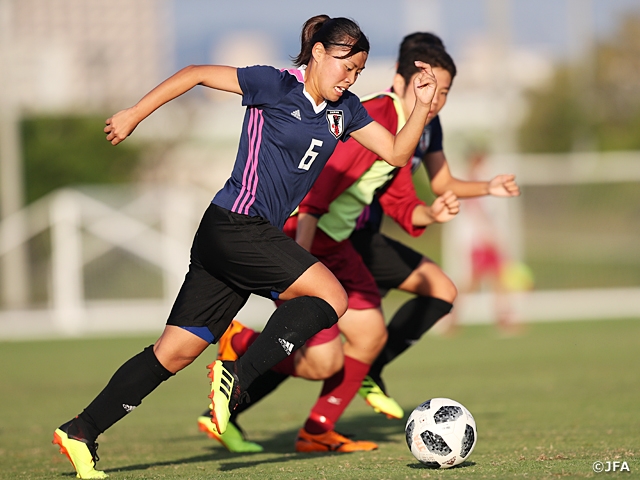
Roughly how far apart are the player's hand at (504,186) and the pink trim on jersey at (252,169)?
64.8 inches

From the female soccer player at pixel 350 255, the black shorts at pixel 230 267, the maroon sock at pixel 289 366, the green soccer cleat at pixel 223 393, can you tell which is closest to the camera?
the green soccer cleat at pixel 223 393

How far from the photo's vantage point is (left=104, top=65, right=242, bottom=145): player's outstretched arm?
166 inches

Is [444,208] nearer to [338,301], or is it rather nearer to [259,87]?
[338,301]

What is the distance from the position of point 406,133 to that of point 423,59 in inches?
38.0

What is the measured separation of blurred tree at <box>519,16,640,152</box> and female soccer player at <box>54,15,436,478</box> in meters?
30.1

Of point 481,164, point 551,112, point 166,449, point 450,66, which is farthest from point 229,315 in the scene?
point 551,112

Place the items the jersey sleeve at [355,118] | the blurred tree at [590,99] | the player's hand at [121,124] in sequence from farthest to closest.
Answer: the blurred tree at [590,99], the jersey sleeve at [355,118], the player's hand at [121,124]

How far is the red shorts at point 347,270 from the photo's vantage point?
5.54 m

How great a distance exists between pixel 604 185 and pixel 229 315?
14386 mm

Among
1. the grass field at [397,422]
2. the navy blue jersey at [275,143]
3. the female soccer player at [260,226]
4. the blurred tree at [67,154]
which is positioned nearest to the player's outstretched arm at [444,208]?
the female soccer player at [260,226]

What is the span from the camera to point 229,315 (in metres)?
4.57

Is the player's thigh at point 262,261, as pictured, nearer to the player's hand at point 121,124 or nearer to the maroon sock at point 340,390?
the player's hand at point 121,124

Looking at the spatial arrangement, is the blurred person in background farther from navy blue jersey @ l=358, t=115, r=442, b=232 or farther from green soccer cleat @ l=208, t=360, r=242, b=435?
green soccer cleat @ l=208, t=360, r=242, b=435

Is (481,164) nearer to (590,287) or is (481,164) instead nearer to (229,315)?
(590,287)
